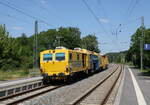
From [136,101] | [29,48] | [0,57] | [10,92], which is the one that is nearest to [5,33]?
[0,57]

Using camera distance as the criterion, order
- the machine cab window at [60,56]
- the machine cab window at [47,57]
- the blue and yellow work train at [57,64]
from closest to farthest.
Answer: the blue and yellow work train at [57,64]
the machine cab window at [60,56]
the machine cab window at [47,57]

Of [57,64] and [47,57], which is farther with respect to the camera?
[47,57]

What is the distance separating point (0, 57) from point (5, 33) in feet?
28.3

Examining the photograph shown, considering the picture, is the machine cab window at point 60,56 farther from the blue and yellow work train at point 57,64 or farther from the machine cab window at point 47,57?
the machine cab window at point 47,57

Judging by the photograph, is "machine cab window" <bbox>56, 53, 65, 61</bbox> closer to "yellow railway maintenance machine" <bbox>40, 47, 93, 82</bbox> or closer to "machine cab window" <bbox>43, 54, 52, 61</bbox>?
"yellow railway maintenance machine" <bbox>40, 47, 93, 82</bbox>

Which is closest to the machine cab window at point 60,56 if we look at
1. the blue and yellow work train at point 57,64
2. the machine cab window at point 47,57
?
the blue and yellow work train at point 57,64

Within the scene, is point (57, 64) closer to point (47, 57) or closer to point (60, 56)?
point (60, 56)

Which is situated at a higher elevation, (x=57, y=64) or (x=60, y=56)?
(x=60, y=56)

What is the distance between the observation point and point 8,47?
178 ft

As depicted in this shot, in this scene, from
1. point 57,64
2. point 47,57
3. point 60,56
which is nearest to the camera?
point 57,64

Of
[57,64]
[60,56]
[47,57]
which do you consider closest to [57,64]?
[57,64]

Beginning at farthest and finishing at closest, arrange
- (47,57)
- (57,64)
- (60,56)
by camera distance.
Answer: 1. (47,57)
2. (60,56)
3. (57,64)

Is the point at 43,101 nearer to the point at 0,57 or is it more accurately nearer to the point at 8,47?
the point at 0,57

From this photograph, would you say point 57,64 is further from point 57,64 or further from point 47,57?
point 47,57
